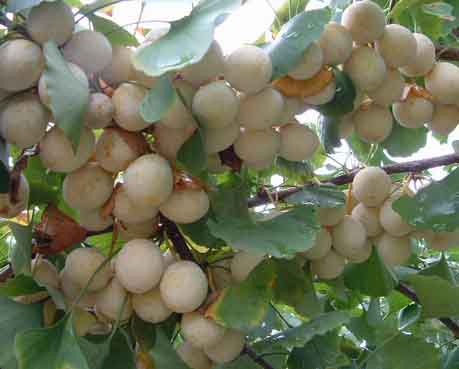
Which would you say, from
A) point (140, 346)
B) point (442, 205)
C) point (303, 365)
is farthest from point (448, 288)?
point (140, 346)

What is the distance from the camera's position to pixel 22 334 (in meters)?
0.83

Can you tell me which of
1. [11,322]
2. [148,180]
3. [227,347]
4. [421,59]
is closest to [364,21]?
[421,59]

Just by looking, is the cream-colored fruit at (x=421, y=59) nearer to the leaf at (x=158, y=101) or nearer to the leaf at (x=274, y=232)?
the leaf at (x=274, y=232)

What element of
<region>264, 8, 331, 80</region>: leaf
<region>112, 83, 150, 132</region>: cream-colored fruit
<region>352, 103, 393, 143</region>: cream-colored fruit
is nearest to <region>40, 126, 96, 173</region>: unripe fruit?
<region>112, 83, 150, 132</region>: cream-colored fruit

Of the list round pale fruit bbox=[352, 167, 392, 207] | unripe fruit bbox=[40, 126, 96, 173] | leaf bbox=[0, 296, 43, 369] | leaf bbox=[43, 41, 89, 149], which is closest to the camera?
leaf bbox=[43, 41, 89, 149]

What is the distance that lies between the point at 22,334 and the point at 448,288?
2.27 feet

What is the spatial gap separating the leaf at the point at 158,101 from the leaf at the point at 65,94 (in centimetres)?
7

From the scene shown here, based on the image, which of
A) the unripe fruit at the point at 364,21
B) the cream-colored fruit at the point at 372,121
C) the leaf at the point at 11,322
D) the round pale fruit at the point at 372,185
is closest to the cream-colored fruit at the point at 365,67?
the unripe fruit at the point at 364,21

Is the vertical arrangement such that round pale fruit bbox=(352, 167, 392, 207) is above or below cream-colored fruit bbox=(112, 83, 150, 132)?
below

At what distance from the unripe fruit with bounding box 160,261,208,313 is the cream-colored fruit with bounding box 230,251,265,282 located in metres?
0.07

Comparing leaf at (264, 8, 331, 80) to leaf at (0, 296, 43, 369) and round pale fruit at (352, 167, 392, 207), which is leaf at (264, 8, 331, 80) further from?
leaf at (0, 296, 43, 369)

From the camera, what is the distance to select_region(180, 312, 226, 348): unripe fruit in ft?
2.94

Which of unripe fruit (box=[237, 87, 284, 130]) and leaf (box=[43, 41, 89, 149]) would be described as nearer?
leaf (box=[43, 41, 89, 149])

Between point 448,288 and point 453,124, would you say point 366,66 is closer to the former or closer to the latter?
point 453,124
